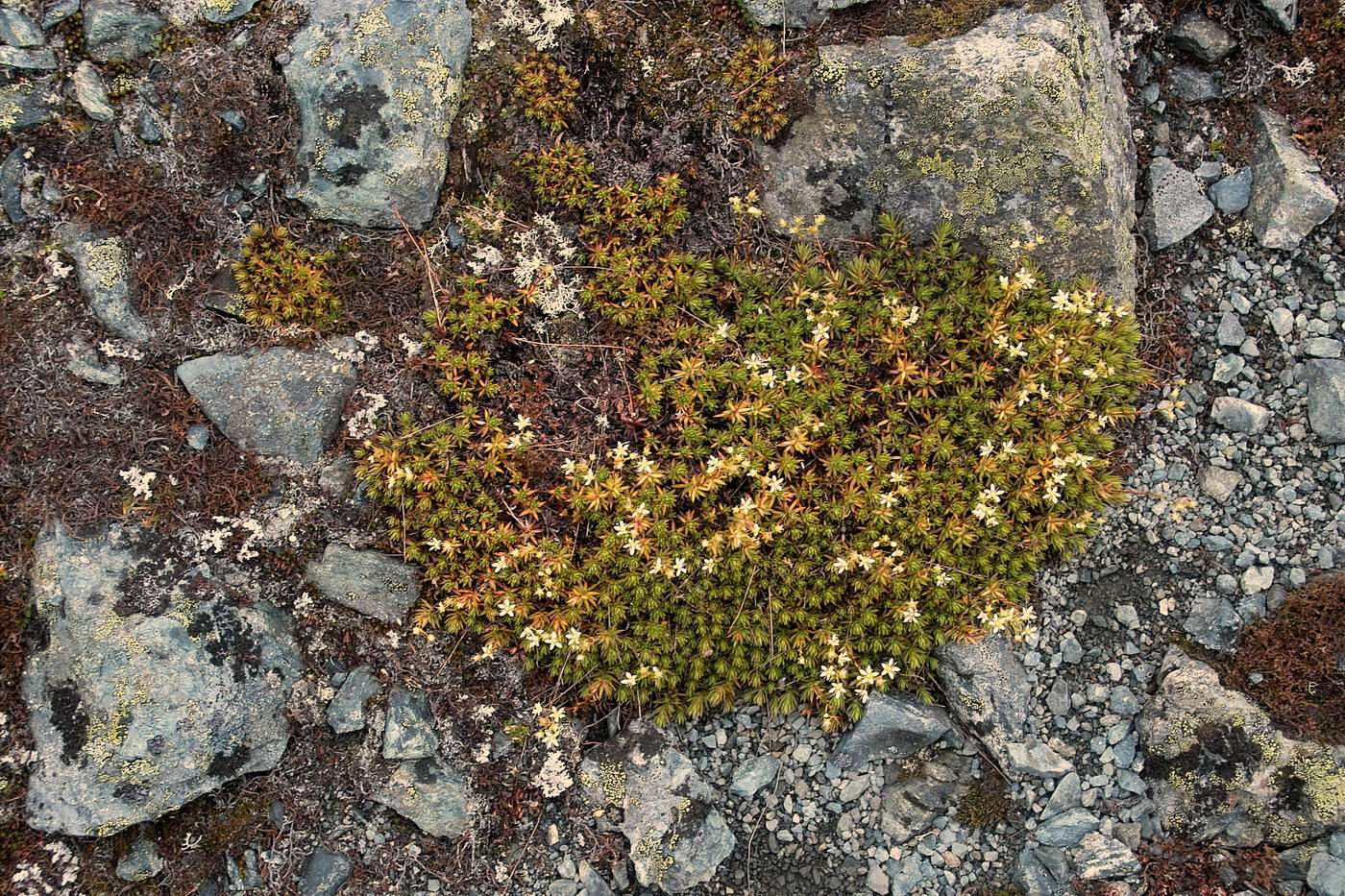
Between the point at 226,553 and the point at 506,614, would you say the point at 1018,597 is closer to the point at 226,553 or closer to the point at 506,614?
the point at 506,614

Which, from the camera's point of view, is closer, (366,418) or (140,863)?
(140,863)

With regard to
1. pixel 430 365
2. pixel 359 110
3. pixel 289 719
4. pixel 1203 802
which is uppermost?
pixel 359 110

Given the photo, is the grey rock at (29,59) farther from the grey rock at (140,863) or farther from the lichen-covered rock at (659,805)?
the lichen-covered rock at (659,805)

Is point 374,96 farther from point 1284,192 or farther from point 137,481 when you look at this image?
point 1284,192

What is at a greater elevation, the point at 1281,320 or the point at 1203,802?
the point at 1281,320

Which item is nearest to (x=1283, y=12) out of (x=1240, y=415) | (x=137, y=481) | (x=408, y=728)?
(x=1240, y=415)

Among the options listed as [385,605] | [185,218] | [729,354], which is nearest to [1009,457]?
[729,354]

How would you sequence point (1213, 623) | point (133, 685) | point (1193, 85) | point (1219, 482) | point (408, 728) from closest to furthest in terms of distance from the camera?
point (133, 685), point (408, 728), point (1213, 623), point (1219, 482), point (1193, 85)
